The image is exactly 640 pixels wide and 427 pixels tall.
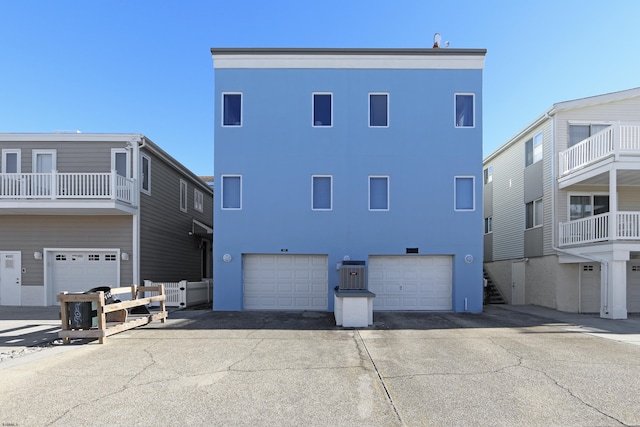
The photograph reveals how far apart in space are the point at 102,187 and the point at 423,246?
1132 cm

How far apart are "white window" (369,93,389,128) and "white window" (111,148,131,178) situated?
29.9 ft

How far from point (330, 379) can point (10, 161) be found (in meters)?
15.3

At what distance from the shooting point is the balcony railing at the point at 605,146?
11.5 m

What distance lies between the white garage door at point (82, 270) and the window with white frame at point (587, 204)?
57.0 feet

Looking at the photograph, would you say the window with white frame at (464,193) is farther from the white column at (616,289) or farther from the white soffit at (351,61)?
the white column at (616,289)

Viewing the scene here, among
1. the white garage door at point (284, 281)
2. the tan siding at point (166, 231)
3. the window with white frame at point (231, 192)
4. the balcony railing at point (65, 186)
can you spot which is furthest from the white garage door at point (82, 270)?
the white garage door at point (284, 281)

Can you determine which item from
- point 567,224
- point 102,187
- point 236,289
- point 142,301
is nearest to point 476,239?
point 567,224

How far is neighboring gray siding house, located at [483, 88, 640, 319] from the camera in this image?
11492mm

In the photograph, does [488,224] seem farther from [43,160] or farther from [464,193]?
[43,160]

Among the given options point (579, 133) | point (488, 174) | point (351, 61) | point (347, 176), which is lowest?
point (347, 176)

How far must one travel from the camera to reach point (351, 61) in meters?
13.2

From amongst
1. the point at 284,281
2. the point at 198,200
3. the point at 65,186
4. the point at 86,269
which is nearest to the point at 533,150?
the point at 284,281

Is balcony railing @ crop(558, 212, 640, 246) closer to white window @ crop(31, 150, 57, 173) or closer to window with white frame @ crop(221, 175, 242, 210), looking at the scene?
window with white frame @ crop(221, 175, 242, 210)

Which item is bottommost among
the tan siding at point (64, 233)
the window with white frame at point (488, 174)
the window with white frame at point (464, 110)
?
the tan siding at point (64, 233)
